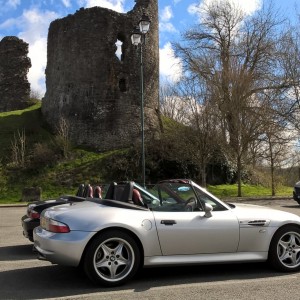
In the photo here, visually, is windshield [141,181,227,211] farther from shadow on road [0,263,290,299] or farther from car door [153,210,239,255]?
shadow on road [0,263,290,299]

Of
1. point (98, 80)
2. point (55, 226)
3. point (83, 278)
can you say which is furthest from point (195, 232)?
point (98, 80)

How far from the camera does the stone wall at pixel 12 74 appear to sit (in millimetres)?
43375

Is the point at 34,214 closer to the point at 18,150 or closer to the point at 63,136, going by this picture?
the point at 18,150

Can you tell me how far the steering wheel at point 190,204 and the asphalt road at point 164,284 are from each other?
0.94m

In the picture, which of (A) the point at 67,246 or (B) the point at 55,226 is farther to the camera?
(B) the point at 55,226

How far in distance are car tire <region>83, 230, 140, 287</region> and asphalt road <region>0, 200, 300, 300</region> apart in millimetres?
151

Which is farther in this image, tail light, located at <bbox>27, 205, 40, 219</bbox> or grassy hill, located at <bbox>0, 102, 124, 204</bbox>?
grassy hill, located at <bbox>0, 102, 124, 204</bbox>

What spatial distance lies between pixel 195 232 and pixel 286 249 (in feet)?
4.77

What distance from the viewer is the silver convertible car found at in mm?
5762

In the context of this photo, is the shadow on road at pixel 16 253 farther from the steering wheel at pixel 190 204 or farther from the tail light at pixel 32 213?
the steering wheel at pixel 190 204

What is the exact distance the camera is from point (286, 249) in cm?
661

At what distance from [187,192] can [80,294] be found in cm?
209

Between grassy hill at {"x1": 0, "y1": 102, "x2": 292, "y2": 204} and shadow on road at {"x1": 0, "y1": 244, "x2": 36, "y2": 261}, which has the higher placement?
grassy hill at {"x1": 0, "y1": 102, "x2": 292, "y2": 204}

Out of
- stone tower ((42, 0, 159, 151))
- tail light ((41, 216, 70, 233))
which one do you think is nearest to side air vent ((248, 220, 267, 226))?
tail light ((41, 216, 70, 233))
